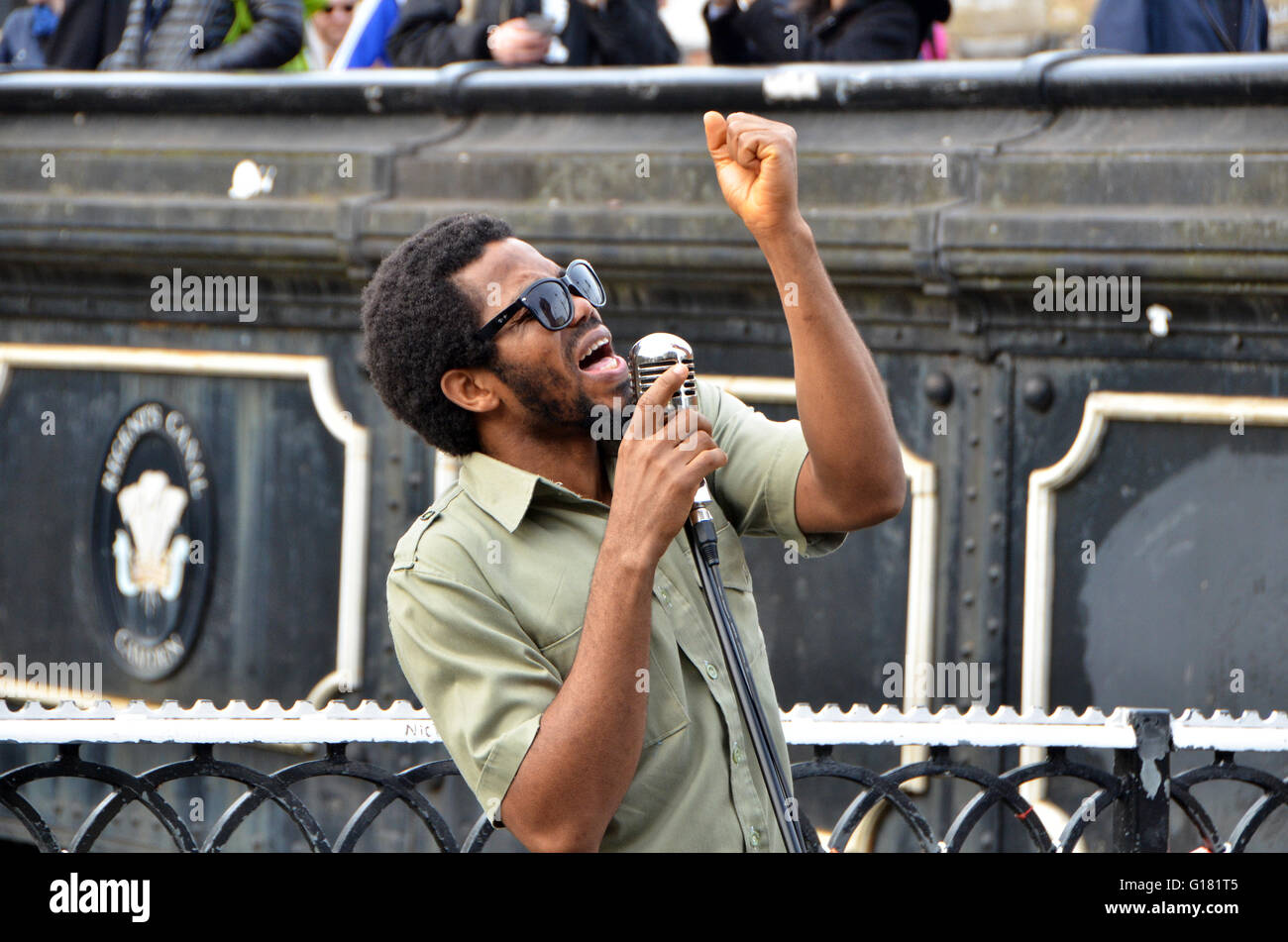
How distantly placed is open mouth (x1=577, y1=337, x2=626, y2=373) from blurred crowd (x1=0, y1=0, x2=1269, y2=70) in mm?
3201

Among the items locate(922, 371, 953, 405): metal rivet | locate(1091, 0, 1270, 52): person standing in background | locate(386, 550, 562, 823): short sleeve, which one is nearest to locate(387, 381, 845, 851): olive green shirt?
locate(386, 550, 562, 823): short sleeve

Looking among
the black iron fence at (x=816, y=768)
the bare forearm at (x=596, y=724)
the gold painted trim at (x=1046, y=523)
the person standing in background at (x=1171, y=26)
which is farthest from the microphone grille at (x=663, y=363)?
the person standing in background at (x=1171, y=26)

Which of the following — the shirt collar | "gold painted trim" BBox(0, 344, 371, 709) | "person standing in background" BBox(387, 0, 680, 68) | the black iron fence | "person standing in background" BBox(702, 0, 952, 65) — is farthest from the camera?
"person standing in background" BBox(387, 0, 680, 68)

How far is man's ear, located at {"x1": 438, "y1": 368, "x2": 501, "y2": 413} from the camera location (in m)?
2.53

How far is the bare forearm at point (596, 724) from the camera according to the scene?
208 centimetres

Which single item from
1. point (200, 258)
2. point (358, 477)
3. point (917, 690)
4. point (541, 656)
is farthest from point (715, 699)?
point (200, 258)

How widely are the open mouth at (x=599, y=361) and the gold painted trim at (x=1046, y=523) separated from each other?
2.39 metres

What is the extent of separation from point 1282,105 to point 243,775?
3146 millimetres

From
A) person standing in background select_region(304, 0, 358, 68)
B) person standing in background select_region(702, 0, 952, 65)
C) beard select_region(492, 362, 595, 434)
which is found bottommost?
beard select_region(492, 362, 595, 434)

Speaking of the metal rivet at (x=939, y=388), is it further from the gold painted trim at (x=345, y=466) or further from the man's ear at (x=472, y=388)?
the man's ear at (x=472, y=388)

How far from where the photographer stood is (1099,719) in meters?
3.09

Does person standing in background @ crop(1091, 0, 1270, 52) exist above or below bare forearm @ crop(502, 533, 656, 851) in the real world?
above

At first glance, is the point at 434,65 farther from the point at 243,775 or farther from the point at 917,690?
the point at 243,775

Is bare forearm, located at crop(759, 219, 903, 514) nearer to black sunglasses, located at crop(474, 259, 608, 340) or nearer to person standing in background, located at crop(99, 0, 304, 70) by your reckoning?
black sunglasses, located at crop(474, 259, 608, 340)
